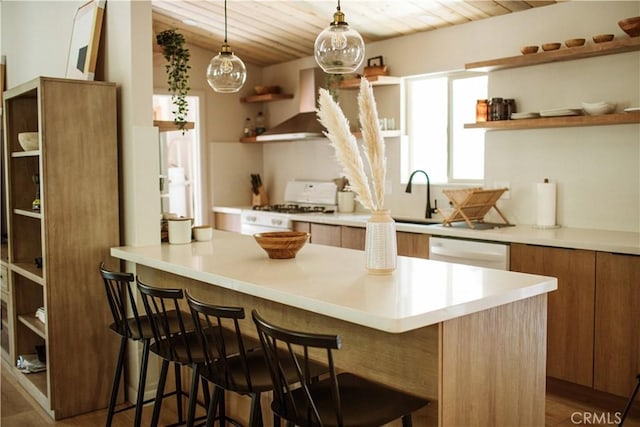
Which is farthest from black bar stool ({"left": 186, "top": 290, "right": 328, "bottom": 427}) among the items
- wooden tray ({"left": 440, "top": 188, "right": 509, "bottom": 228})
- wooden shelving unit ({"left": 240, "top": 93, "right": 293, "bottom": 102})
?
wooden shelving unit ({"left": 240, "top": 93, "right": 293, "bottom": 102})

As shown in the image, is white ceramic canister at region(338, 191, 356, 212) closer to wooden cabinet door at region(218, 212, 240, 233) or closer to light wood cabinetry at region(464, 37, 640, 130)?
wooden cabinet door at region(218, 212, 240, 233)

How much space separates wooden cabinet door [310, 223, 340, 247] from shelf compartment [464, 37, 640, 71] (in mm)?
1658

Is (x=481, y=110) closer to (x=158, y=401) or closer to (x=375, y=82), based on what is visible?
(x=375, y=82)

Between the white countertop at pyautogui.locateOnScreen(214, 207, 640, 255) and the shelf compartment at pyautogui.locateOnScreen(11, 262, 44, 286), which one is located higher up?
the white countertop at pyautogui.locateOnScreen(214, 207, 640, 255)

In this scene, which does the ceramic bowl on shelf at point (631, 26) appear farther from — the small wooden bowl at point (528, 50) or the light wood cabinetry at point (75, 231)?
the light wood cabinetry at point (75, 231)

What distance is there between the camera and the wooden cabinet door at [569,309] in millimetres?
3516

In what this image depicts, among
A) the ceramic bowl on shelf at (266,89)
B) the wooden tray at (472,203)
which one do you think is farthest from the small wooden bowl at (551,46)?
the ceramic bowl on shelf at (266,89)

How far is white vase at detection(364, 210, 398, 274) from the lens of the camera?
7.93 ft

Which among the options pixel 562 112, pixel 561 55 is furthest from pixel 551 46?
pixel 562 112

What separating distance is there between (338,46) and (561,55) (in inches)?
82.4

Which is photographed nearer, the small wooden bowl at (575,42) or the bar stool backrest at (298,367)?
the bar stool backrest at (298,367)

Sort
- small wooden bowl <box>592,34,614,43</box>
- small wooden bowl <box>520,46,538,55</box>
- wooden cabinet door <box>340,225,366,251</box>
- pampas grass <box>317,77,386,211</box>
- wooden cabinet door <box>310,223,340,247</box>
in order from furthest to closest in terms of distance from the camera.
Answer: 1. wooden cabinet door <box>310,223,340,247</box>
2. wooden cabinet door <box>340,225,366,251</box>
3. small wooden bowl <box>520,46,538,55</box>
4. small wooden bowl <box>592,34,614,43</box>
5. pampas grass <box>317,77,386,211</box>

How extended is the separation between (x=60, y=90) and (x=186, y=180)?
3.64 metres

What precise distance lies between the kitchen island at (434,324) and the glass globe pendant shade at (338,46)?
86cm
